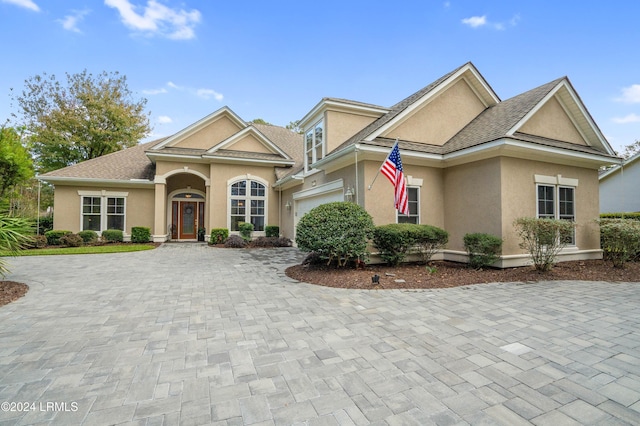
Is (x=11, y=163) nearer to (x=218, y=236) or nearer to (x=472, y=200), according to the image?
(x=218, y=236)

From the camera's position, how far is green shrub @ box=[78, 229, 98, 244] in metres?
14.3

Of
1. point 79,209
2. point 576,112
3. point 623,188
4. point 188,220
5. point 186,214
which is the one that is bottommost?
point 188,220

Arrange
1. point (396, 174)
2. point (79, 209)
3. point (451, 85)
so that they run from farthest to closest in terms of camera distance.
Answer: point (79, 209) < point (451, 85) < point (396, 174)

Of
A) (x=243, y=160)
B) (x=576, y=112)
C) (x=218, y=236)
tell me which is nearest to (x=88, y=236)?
(x=218, y=236)

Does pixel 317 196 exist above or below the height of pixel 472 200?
above

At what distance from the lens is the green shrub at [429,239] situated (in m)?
7.78

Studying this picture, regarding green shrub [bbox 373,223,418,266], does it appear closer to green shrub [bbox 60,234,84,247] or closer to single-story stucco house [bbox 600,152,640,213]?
single-story stucco house [bbox 600,152,640,213]

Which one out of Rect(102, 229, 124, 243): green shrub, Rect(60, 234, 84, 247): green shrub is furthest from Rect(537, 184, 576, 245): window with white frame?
Rect(60, 234, 84, 247): green shrub

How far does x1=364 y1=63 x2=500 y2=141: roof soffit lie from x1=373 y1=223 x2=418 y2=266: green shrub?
2.92 m

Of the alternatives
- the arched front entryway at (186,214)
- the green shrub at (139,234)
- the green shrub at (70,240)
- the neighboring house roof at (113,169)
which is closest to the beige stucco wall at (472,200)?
the arched front entryway at (186,214)

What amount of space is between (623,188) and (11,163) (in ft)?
105

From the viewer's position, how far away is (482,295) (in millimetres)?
5613

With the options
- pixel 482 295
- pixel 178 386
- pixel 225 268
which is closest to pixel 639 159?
pixel 482 295

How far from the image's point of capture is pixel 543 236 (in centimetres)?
713
